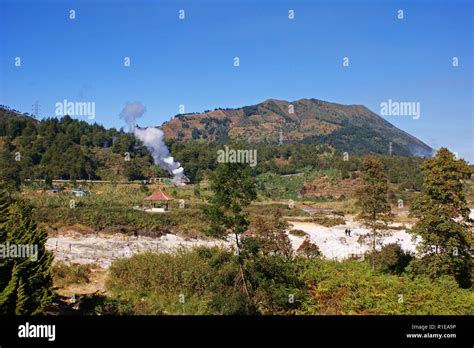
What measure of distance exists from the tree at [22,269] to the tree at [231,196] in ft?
15.5

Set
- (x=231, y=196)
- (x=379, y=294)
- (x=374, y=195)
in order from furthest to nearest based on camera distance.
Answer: (x=374, y=195), (x=379, y=294), (x=231, y=196)

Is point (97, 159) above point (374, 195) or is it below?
above

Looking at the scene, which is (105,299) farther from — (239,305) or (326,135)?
(326,135)

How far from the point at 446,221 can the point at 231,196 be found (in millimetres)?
8705

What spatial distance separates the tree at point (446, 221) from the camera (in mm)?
16953

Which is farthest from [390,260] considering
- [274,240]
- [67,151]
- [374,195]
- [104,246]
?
[67,151]

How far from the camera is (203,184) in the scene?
195ft

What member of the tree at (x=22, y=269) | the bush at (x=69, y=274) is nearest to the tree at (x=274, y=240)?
the bush at (x=69, y=274)

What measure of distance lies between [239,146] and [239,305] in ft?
15.6

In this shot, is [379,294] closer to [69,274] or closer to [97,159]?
[69,274]

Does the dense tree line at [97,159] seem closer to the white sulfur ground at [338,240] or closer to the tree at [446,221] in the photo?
the white sulfur ground at [338,240]

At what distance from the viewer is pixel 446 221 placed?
55.4 feet

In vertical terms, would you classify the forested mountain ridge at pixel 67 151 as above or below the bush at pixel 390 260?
above

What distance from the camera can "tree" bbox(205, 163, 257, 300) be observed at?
13633 mm
